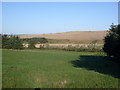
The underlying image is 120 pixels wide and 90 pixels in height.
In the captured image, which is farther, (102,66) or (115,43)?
(102,66)

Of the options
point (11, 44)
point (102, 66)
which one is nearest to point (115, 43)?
point (102, 66)

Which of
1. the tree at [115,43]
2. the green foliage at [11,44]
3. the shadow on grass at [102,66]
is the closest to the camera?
the shadow on grass at [102,66]

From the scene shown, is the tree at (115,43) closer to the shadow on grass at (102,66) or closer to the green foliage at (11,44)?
the shadow on grass at (102,66)

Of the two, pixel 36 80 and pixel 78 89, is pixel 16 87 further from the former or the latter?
pixel 78 89

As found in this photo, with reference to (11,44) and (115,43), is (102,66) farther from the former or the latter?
(11,44)

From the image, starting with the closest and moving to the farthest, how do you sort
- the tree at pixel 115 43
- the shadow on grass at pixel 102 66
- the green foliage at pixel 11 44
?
the shadow on grass at pixel 102 66, the tree at pixel 115 43, the green foliage at pixel 11 44

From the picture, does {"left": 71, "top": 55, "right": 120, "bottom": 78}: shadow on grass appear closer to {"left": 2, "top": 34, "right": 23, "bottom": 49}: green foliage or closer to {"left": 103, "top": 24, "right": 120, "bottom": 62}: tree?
{"left": 103, "top": 24, "right": 120, "bottom": 62}: tree

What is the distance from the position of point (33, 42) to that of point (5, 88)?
1914 inches

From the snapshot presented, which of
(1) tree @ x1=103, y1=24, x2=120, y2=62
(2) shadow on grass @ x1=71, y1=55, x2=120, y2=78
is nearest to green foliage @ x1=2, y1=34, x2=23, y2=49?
(1) tree @ x1=103, y1=24, x2=120, y2=62

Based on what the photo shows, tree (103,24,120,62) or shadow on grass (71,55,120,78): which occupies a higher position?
tree (103,24,120,62)

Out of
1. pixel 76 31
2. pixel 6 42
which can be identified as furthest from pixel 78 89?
pixel 76 31

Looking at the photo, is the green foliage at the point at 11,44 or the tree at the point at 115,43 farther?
the green foliage at the point at 11,44

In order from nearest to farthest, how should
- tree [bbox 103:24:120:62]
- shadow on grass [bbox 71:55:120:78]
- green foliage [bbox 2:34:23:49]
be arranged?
1. shadow on grass [bbox 71:55:120:78]
2. tree [bbox 103:24:120:62]
3. green foliage [bbox 2:34:23:49]

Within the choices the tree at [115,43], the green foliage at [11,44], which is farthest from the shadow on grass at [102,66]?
the green foliage at [11,44]
